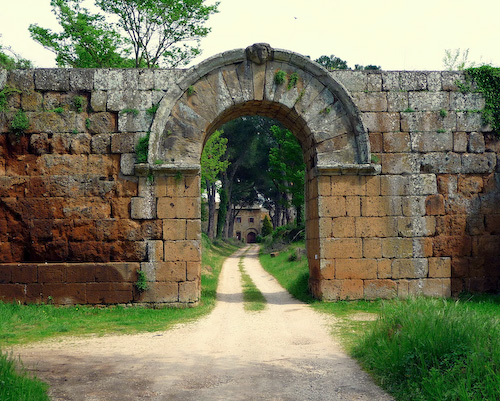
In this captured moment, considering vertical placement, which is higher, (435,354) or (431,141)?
(431,141)

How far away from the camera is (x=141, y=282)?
973 cm

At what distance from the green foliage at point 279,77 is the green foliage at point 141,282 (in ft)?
16.6

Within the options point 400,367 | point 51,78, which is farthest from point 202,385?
point 51,78

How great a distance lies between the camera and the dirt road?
4.45 m

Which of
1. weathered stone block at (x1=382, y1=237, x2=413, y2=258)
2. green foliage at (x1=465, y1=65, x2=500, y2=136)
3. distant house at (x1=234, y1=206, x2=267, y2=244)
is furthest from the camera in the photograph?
distant house at (x1=234, y1=206, x2=267, y2=244)

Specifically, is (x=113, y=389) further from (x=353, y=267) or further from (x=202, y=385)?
(x=353, y=267)

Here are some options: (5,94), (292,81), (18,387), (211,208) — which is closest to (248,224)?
(211,208)

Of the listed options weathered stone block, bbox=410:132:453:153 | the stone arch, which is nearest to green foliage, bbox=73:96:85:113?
the stone arch

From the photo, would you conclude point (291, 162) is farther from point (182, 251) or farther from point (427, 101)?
point (182, 251)

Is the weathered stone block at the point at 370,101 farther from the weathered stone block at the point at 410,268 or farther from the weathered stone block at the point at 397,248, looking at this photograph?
the weathered stone block at the point at 410,268

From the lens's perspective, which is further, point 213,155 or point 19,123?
point 213,155

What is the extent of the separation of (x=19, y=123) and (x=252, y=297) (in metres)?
6.69

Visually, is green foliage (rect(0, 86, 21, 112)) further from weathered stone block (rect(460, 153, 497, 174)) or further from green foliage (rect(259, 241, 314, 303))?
weathered stone block (rect(460, 153, 497, 174))

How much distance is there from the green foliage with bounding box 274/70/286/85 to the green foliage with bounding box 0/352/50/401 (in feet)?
25.9
